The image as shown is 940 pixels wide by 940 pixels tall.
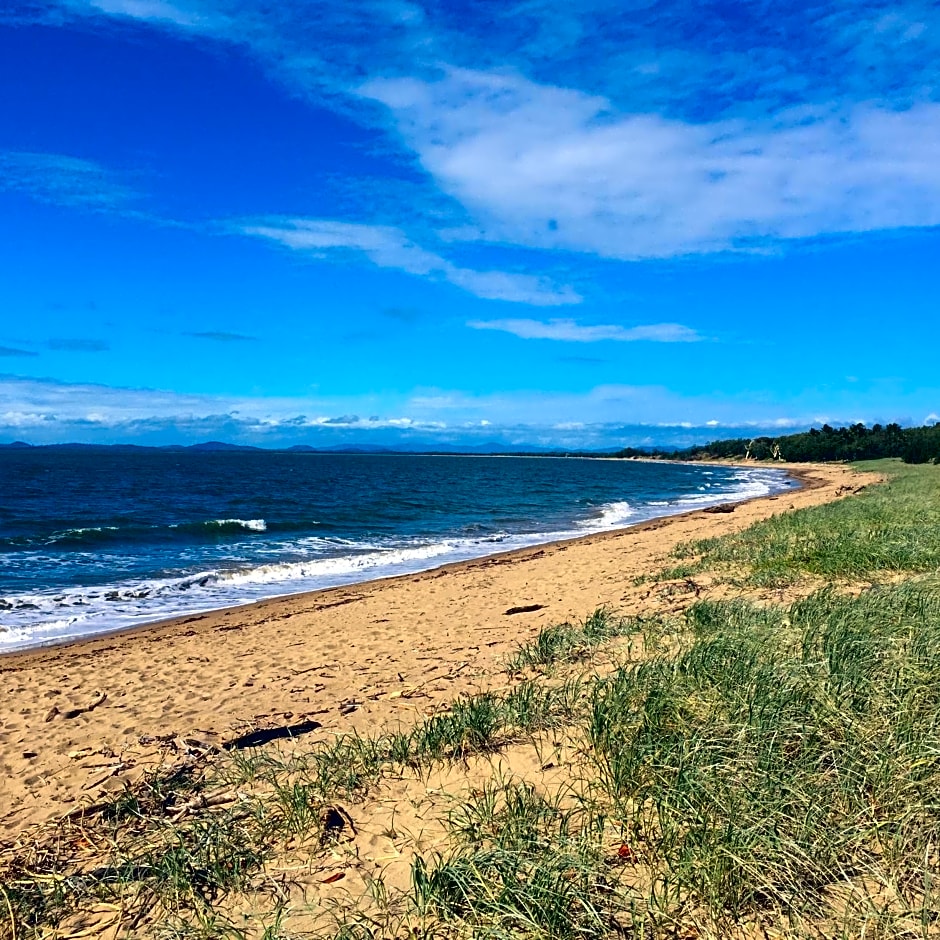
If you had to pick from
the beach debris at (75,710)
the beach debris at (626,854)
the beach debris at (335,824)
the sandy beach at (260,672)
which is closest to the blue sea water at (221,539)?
the sandy beach at (260,672)

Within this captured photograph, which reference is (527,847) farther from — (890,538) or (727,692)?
(890,538)

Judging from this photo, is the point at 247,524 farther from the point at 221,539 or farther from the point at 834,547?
the point at 834,547

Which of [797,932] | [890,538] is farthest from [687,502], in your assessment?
[797,932]

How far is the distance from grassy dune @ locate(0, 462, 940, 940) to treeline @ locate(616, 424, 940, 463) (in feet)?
257

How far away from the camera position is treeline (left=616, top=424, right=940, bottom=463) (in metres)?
76.2

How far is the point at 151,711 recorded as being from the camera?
7.87 m

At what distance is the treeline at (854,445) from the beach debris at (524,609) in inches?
2864

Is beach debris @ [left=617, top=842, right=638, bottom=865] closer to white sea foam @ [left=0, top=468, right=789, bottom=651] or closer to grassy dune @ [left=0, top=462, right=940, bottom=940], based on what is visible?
grassy dune @ [left=0, top=462, right=940, bottom=940]

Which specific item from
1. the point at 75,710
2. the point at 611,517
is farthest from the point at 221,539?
the point at 611,517

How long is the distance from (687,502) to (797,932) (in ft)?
146

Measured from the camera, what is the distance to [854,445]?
10744 cm

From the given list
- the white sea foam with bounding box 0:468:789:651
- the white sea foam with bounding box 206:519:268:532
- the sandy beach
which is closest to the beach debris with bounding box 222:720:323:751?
the sandy beach

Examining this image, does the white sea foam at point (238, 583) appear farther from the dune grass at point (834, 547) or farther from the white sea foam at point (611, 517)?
the dune grass at point (834, 547)

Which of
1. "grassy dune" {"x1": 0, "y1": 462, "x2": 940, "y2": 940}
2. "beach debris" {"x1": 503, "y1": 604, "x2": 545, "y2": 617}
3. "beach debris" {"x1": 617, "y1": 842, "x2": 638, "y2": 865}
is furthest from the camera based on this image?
"beach debris" {"x1": 503, "y1": 604, "x2": 545, "y2": 617}
